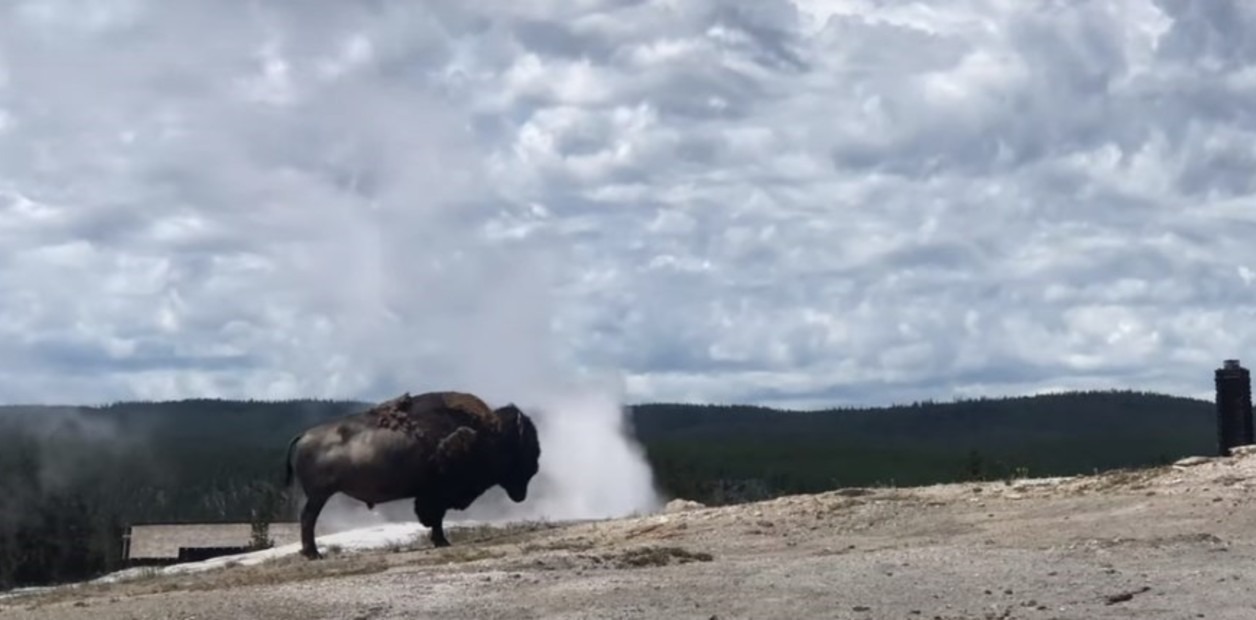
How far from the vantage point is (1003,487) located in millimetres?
25391

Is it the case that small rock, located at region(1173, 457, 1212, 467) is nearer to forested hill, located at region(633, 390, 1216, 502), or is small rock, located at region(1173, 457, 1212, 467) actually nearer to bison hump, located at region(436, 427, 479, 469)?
bison hump, located at region(436, 427, 479, 469)

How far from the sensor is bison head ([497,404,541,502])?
28312mm

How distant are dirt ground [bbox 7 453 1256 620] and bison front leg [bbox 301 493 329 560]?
0.63 m

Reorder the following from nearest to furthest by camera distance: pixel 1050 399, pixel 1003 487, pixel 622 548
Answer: pixel 622 548 → pixel 1003 487 → pixel 1050 399

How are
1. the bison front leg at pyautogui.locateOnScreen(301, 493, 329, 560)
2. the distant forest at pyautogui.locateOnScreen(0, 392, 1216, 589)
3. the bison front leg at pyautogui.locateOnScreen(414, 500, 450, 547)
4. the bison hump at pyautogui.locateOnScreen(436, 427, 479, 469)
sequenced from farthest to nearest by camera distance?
the distant forest at pyautogui.locateOnScreen(0, 392, 1216, 589) < the bison hump at pyautogui.locateOnScreen(436, 427, 479, 469) < the bison front leg at pyautogui.locateOnScreen(414, 500, 450, 547) < the bison front leg at pyautogui.locateOnScreen(301, 493, 329, 560)

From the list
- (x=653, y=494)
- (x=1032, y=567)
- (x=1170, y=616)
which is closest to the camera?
(x=1170, y=616)

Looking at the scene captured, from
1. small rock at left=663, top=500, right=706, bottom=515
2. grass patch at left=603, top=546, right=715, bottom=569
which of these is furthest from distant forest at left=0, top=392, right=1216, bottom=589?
grass patch at left=603, top=546, right=715, bottom=569

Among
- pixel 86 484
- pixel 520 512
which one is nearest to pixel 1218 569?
pixel 520 512

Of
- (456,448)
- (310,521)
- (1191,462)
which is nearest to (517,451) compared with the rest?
(456,448)

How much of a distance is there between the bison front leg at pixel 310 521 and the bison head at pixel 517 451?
9.07 ft

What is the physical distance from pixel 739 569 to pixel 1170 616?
14.1 ft

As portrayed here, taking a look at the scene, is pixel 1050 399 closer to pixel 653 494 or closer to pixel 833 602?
pixel 653 494

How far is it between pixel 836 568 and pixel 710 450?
501 ft

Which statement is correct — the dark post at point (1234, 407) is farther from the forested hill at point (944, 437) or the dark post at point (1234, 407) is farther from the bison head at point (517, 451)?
the forested hill at point (944, 437)
